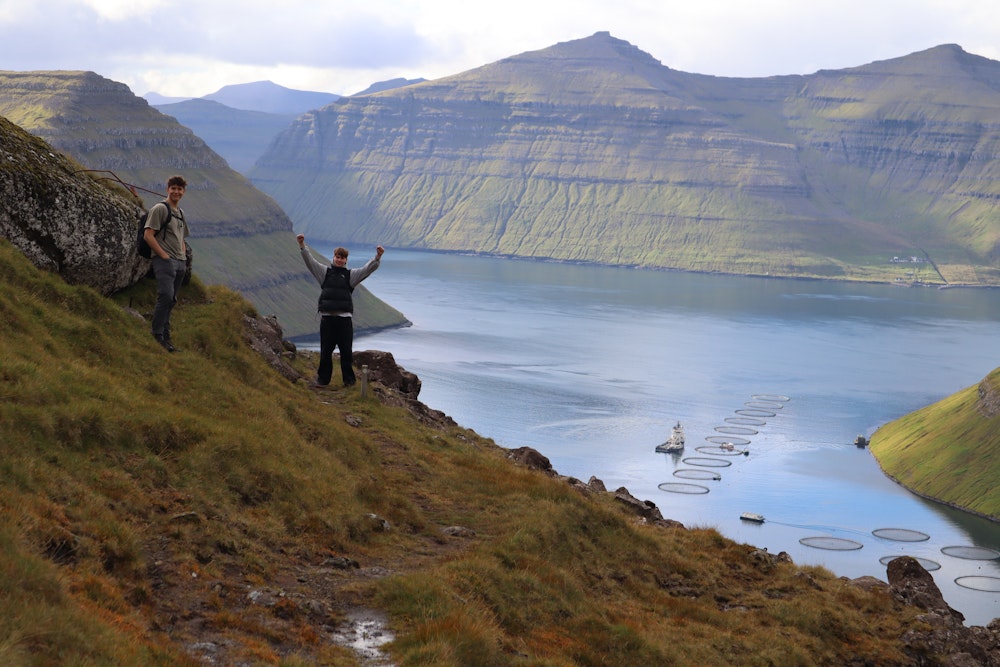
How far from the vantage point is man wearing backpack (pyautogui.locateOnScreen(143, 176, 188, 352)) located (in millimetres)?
23203

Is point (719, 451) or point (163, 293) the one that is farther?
point (719, 451)

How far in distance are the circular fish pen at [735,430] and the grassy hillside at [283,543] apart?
136 metres

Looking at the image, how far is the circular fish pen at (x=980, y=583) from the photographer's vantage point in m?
94.5

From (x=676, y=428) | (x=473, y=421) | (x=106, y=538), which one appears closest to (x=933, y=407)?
(x=676, y=428)

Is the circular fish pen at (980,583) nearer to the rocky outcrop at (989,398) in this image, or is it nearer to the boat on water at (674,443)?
the rocky outcrop at (989,398)

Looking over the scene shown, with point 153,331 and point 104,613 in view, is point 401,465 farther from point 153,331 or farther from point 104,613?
point 104,613

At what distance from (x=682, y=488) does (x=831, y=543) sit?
20672 millimetres

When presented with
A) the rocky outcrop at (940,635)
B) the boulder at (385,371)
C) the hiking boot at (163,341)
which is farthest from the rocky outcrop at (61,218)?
the rocky outcrop at (940,635)

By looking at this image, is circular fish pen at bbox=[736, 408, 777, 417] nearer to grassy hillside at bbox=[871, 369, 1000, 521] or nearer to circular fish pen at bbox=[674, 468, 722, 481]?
grassy hillside at bbox=[871, 369, 1000, 521]

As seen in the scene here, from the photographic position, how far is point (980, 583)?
→ 9625 cm

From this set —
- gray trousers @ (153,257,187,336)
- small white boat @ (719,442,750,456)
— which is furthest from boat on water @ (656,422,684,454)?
gray trousers @ (153,257,187,336)

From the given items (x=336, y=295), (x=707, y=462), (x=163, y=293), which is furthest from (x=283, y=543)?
(x=707, y=462)

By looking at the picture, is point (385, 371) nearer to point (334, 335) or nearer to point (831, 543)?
point (334, 335)

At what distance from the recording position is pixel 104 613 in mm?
13109
